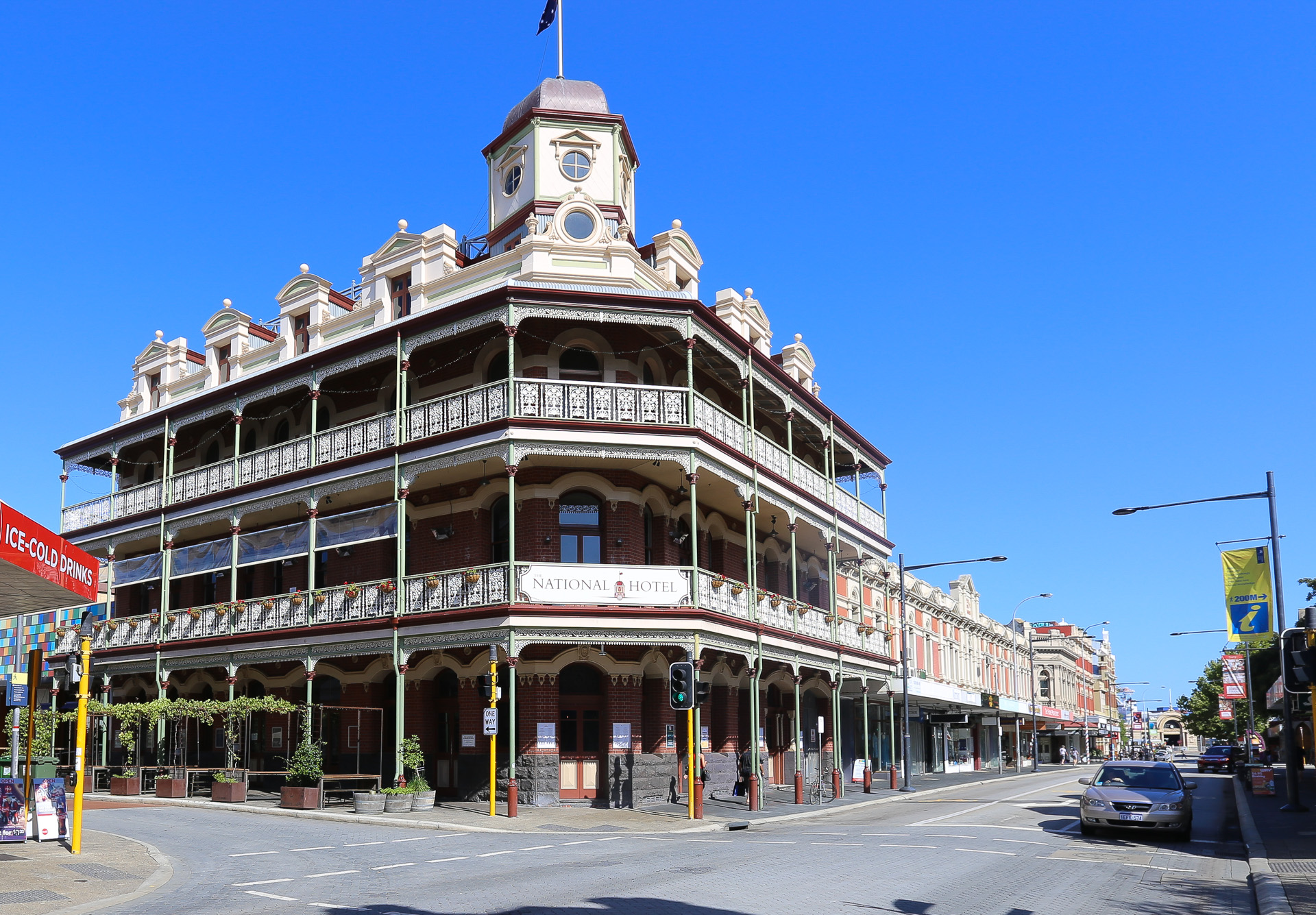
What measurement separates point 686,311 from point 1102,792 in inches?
514

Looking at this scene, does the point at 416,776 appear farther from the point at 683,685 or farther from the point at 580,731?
the point at 683,685

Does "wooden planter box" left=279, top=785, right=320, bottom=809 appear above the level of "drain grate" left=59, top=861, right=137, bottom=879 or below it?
below

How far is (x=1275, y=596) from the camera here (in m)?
25.2

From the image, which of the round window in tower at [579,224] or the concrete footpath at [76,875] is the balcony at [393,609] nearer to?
the concrete footpath at [76,875]

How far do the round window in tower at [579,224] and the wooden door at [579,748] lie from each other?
11.3m

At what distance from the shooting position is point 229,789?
2569 cm

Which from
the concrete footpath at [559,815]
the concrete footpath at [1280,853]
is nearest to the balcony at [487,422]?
the concrete footpath at [559,815]

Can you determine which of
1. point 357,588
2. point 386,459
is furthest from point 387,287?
point 357,588

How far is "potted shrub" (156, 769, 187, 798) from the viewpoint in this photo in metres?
27.4

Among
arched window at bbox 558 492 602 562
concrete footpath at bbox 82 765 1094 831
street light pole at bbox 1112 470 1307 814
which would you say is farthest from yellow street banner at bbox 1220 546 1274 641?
arched window at bbox 558 492 602 562

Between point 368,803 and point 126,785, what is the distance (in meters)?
9.46

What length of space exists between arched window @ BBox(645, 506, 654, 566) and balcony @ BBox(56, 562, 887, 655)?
2.41 meters

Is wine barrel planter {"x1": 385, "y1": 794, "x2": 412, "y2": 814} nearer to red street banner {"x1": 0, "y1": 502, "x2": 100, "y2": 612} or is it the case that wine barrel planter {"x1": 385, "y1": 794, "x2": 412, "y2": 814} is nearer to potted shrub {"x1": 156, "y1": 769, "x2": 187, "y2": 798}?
potted shrub {"x1": 156, "y1": 769, "x2": 187, "y2": 798}

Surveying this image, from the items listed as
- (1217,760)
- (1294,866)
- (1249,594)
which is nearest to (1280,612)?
(1249,594)
